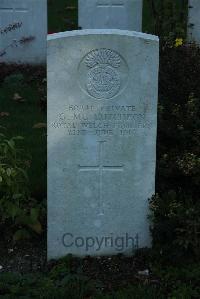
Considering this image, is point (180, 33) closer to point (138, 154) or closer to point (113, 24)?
point (113, 24)

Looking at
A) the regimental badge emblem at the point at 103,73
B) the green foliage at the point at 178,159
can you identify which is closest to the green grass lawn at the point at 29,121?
the green foliage at the point at 178,159

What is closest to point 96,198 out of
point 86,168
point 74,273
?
point 86,168

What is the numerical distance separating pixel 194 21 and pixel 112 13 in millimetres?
→ 1203

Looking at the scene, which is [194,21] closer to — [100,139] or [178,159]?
[178,159]

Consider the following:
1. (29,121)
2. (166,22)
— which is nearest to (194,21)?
(166,22)

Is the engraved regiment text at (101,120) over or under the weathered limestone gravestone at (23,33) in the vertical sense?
under

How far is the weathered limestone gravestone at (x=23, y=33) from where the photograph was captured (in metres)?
10.1

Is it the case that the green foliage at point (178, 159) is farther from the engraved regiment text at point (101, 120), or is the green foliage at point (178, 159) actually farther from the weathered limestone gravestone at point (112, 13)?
the weathered limestone gravestone at point (112, 13)

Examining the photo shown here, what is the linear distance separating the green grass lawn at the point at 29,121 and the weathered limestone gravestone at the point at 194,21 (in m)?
2.26

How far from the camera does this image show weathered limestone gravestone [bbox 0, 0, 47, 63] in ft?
33.1

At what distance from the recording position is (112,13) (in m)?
9.96

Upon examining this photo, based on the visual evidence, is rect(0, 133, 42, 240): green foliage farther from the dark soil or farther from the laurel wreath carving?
the laurel wreath carving

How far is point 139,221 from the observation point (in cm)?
466

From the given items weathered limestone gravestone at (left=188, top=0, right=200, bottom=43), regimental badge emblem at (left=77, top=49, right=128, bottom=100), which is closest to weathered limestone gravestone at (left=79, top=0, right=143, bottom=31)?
weathered limestone gravestone at (left=188, top=0, right=200, bottom=43)
